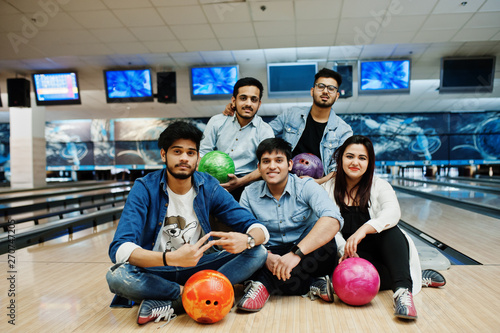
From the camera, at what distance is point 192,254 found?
1.26m

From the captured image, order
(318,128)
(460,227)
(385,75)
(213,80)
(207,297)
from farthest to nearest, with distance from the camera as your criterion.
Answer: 1. (213,80)
2. (385,75)
3. (460,227)
4. (318,128)
5. (207,297)

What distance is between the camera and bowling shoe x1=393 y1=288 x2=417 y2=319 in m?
1.39

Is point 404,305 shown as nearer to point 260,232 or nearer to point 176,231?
point 260,232

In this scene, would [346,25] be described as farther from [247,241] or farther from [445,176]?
[445,176]

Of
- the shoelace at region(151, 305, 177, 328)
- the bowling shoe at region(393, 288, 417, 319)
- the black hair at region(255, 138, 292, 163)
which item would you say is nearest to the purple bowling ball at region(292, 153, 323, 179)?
the black hair at region(255, 138, 292, 163)

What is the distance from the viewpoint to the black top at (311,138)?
8.02 feet

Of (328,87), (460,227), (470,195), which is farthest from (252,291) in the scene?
(470,195)

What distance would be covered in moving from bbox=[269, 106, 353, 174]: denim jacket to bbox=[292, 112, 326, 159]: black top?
1.2 inches

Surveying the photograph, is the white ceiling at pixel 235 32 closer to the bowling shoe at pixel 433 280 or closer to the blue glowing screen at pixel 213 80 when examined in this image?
the blue glowing screen at pixel 213 80

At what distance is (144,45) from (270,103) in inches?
177

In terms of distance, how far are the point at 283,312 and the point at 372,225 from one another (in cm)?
58

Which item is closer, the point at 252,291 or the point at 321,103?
the point at 252,291

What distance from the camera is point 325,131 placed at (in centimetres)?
240

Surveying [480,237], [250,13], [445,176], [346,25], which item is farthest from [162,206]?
[445,176]
